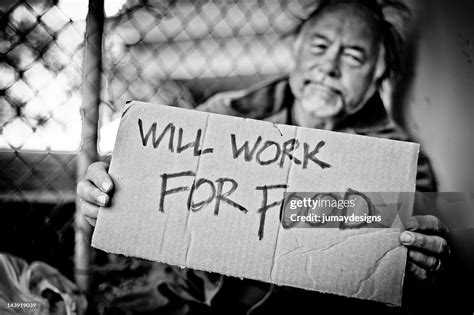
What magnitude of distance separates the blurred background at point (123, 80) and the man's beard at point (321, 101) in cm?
15

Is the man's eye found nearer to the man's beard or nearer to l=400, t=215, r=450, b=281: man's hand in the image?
the man's beard

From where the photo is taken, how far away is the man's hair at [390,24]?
1.59 m

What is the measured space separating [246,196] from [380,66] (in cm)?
104

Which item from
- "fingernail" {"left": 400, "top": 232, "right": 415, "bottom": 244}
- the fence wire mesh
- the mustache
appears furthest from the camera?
the mustache

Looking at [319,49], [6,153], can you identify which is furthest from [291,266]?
[6,153]

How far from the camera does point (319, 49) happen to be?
1551 mm

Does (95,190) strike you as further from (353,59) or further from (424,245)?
(353,59)

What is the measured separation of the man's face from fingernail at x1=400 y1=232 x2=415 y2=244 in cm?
76

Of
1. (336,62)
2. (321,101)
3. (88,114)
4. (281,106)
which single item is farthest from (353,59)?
(88,114)

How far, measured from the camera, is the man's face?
1.53 metres

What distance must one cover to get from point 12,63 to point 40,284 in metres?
0.82

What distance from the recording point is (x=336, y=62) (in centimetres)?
152

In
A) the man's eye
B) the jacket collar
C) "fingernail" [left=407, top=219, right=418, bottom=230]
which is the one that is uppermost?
the man's eye

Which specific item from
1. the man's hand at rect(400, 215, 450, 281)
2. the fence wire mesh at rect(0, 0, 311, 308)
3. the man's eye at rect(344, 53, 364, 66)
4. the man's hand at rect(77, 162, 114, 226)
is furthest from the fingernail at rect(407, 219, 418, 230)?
the fence wire mesh at rect(0, 0, 311, 308)
